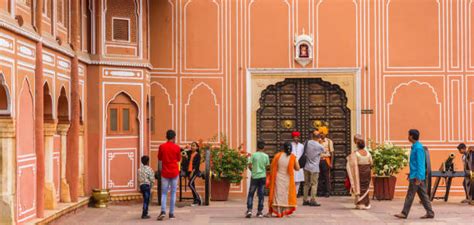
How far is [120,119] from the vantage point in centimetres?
1858

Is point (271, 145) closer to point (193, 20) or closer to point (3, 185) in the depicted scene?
point (193, 20)

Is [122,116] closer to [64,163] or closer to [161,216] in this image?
[64,163]

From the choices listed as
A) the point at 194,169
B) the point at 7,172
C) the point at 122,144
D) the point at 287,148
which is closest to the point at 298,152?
the point at 194,169

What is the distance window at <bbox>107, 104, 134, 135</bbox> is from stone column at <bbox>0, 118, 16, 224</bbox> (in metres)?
6.25

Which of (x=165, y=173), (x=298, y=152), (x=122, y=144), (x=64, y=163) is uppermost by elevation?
(x=122, y=144)

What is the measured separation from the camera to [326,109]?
20531 mm

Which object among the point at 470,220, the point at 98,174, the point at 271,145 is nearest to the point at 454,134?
the point at 271,145

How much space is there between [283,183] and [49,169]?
4254mm

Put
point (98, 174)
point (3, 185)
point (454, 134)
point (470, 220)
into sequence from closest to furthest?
point (3, 185)
point (470, 220)
point (98, 174)
point (454, 134)

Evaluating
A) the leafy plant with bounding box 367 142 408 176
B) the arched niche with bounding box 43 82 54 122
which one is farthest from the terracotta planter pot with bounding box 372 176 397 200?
the arched niche with bounding box 43 82 54 122

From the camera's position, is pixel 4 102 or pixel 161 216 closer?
pixel 4 102

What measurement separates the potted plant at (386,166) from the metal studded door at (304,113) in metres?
1.29

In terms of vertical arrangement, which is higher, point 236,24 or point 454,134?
point 236,24

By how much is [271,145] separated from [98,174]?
4.55 metres
